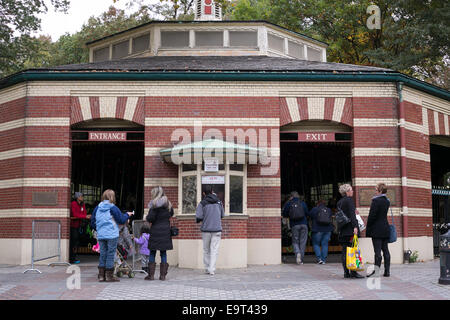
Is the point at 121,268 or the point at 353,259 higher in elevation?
the point at 353,259

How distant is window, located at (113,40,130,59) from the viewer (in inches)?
730

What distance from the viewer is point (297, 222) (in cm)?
1345

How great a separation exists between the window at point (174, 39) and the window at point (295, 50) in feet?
12.0

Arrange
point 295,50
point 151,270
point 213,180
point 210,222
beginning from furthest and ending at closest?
1. point 295,50
2. point 213,180
3. point 210,222
4. point 151,270

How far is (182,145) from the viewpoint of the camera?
12.9 metres

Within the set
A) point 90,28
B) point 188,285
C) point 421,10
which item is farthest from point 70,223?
point 90,28

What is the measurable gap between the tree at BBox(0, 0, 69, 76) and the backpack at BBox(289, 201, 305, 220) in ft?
48.7

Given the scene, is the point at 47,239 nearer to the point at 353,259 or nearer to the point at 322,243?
the point at 322,243

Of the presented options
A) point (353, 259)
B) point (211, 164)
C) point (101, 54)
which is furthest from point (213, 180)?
point (101, 54)

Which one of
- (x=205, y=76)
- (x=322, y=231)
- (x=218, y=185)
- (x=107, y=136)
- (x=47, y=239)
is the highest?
(x=205, y=76)

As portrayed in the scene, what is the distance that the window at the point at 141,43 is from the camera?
18.0m

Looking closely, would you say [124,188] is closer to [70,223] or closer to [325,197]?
[70,223]

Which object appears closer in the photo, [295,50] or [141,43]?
[141,43]

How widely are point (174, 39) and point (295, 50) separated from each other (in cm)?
430
